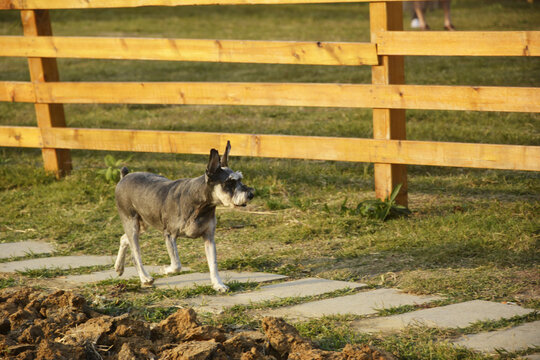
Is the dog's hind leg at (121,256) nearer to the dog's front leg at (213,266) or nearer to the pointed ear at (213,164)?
the dog's front leg at (213,266)

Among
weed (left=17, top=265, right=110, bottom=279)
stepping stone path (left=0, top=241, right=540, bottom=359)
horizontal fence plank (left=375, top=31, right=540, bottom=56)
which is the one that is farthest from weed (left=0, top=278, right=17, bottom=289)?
horizontal fence plank (left=375, top=31, right=540, bottom=56)

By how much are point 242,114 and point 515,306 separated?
735cm

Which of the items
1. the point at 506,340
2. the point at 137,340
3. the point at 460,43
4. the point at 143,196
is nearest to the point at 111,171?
the point at 143,196

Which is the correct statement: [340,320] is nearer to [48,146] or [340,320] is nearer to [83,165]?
[48,146]

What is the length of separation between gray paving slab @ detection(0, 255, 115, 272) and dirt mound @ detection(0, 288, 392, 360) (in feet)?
5.04

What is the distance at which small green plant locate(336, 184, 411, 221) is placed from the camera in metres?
6.54

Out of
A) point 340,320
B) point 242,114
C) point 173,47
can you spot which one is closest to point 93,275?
point 340,320

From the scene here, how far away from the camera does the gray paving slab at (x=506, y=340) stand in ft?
12.6

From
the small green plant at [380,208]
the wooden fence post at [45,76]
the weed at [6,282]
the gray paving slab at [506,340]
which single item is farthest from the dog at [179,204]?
the wooden fence post at [45,76]

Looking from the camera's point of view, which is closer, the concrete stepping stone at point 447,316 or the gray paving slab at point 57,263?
the concrete stepping stone at point 447,316

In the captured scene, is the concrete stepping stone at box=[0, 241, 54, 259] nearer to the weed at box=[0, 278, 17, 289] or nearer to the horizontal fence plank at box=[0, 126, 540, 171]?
the weed at box=[0, 278, 17, 289]

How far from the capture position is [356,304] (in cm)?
465

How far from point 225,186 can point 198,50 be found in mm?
2778

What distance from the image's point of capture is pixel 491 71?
12.7 m
